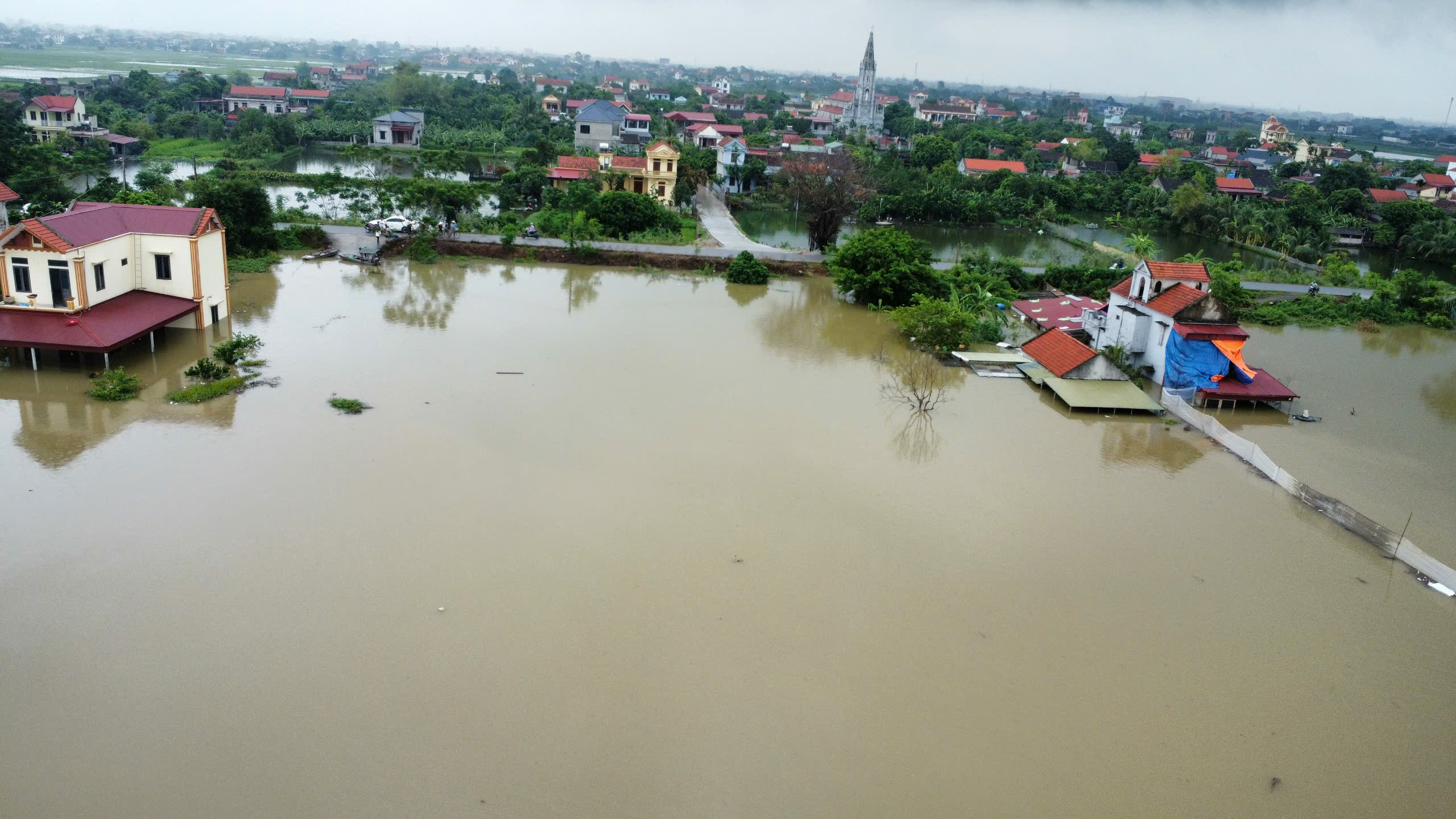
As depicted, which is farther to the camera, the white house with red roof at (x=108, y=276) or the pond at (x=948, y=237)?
the pond at (x=948, y=237)

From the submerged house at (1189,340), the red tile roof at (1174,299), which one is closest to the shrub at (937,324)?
the submerged house at (1189,340)

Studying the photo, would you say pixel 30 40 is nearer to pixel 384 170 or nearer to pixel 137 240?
pixel 384 170

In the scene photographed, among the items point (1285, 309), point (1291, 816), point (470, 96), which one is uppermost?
point (470, 96)

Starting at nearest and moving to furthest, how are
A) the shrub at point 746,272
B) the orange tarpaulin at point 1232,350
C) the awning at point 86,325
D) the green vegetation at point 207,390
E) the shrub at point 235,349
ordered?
1. the green vegetation at point 207,390
2. the awning at point 86,325
3. the shrub at point 235,349
4. the orange tarpaulin at point 1232,350
5. the shrub at point 746,272

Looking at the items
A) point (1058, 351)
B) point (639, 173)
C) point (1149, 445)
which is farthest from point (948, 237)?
point (1149, 445)

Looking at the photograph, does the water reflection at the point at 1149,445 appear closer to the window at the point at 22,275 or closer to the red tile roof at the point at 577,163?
the window at the point at 22,275

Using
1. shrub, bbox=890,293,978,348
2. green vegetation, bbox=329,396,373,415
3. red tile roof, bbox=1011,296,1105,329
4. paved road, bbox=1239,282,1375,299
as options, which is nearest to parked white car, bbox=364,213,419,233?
green vegetation, bbox=329,396,373,415

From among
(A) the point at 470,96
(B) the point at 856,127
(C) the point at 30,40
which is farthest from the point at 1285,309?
(C) the point at 30,40
